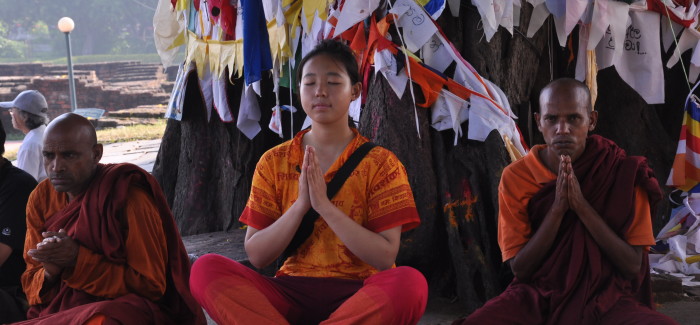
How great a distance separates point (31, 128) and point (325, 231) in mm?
4277

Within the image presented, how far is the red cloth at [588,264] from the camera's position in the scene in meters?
3.04

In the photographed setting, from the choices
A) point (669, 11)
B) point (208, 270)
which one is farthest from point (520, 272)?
point (669, 11)

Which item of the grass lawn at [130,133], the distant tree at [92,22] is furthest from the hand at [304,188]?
the distant tree at [92,22]

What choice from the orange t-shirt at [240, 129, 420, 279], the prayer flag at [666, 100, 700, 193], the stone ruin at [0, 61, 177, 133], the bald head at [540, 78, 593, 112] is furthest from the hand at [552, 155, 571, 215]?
the stone ruin at [0, 61, 177, 133]

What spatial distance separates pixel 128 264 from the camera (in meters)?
3.08

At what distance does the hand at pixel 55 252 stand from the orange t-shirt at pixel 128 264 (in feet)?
0.10

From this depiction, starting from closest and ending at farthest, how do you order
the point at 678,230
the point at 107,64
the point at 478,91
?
the point at 478,91, the point at 678,230, the point at 107,64

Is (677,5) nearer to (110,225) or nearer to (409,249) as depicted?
(409,249)

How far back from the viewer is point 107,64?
96.9 feet

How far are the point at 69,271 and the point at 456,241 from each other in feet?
6.43

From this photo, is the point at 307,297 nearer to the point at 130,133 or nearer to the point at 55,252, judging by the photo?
the point at 55,252

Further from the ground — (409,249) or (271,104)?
(271,104)

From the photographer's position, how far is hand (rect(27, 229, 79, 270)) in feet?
9.52

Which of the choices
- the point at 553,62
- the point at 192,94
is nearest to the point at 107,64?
the point at 192,94
